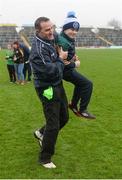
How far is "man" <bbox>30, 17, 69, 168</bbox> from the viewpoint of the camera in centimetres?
592

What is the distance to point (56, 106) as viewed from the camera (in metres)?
6.20

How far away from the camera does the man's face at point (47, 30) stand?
5.92 meters

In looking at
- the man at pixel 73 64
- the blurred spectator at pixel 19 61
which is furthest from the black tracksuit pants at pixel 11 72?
the man at pixel 73 64

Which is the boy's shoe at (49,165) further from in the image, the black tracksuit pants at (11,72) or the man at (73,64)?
the black tracksuit pants at (11,72)

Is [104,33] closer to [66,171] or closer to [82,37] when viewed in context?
[82,37]

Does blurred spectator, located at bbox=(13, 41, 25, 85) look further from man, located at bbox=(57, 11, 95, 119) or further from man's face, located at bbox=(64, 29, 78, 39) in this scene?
man's face, located at bbox=(64, 29, 78, 39)

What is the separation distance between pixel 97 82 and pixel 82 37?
229 ft

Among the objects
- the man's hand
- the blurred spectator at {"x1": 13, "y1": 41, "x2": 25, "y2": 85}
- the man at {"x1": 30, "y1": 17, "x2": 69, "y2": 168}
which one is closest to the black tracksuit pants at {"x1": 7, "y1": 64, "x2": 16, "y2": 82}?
the blurred spectator at {"x1": 13, "y1": 41, "x2": 25, "y2": 85}

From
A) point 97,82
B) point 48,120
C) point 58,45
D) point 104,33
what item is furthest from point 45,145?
point 104,33

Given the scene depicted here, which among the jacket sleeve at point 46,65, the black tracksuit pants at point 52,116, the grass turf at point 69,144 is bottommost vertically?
the grass turf at point 69,144

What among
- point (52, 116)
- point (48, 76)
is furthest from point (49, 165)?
point (48, 76)

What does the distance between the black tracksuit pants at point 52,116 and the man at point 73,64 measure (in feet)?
1.60

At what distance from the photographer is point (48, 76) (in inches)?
235

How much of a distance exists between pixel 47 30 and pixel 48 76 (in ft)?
2.12
